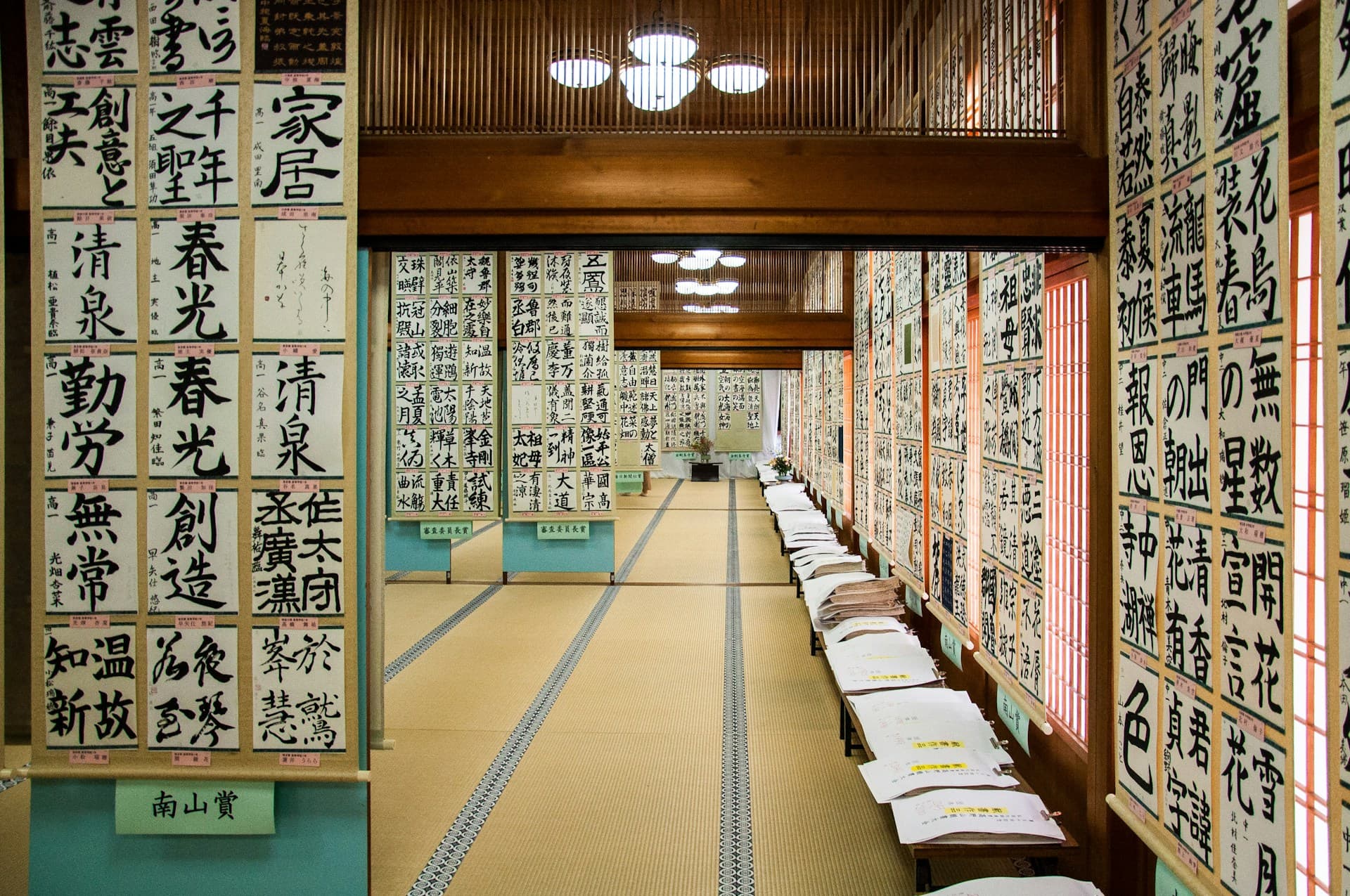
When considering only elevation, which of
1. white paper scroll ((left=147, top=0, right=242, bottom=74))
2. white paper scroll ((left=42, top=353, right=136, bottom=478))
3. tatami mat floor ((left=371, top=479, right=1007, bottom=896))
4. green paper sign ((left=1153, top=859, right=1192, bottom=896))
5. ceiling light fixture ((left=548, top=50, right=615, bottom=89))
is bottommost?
tatami mat floor ((left=371, top=479, right=1007, bottom=896))

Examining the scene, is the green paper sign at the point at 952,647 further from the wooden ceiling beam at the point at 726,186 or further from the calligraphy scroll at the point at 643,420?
the calligraphy scroll at the point at 643,420

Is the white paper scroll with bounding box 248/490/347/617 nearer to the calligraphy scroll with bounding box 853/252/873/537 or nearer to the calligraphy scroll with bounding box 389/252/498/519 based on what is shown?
the calligraphy scroll with bounding box 853/252/873/537

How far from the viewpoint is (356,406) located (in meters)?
2.32

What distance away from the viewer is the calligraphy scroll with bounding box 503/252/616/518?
7.10 meters

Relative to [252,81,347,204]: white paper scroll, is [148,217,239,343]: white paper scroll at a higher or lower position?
lower

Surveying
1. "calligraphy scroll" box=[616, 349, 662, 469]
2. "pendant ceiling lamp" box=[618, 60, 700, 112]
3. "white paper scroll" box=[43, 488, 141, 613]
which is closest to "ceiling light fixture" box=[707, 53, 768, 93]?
"pendant ceiling lamp" box=[618, 60, 700, 112]

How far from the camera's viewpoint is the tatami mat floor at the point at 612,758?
2.82 metres

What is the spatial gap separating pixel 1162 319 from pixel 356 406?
205cm

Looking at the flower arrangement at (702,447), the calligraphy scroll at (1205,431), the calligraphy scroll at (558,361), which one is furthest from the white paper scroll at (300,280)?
the flower arrangement at (702,447)

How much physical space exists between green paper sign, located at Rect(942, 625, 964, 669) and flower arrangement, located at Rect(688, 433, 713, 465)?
1534 cm

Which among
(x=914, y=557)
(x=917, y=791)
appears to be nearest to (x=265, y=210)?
(x=917, y=791)

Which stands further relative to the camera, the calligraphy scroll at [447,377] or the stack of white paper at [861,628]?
the calligraphy scroll at [447,377]

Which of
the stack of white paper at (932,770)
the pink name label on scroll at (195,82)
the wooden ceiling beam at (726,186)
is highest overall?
the pink name label on scroll at (195,82)

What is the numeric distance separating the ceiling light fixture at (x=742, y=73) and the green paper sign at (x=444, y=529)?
5.32 m
